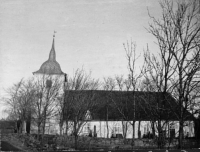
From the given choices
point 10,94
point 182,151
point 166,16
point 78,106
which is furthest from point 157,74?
point 10,94

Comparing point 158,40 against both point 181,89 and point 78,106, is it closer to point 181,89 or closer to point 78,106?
point 181,89

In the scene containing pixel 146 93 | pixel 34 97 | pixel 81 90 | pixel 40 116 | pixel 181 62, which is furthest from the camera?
pixel 34 97

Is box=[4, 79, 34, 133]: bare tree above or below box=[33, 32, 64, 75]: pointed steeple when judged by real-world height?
below

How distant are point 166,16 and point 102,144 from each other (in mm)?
16010

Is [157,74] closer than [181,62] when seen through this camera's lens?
No

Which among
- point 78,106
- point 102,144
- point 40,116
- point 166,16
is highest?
point 166,16

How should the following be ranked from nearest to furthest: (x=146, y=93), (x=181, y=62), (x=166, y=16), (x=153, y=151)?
(x=153, y=151), (x=181, y=62), (x=166, y=16), (x=146, y=93)

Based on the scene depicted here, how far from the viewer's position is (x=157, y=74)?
698 centimetres

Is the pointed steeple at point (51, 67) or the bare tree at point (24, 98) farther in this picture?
the pointed steeple at point (51, 67)

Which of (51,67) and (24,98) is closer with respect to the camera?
(24,98)

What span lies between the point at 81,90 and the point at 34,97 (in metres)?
8.35

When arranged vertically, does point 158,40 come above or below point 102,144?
above

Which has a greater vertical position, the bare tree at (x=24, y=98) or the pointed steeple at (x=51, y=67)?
the pointed steeple at (x=51, y=67)

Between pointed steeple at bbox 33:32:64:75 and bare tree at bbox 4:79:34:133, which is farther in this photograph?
pointed steeple at bbox 33:32:64:75
